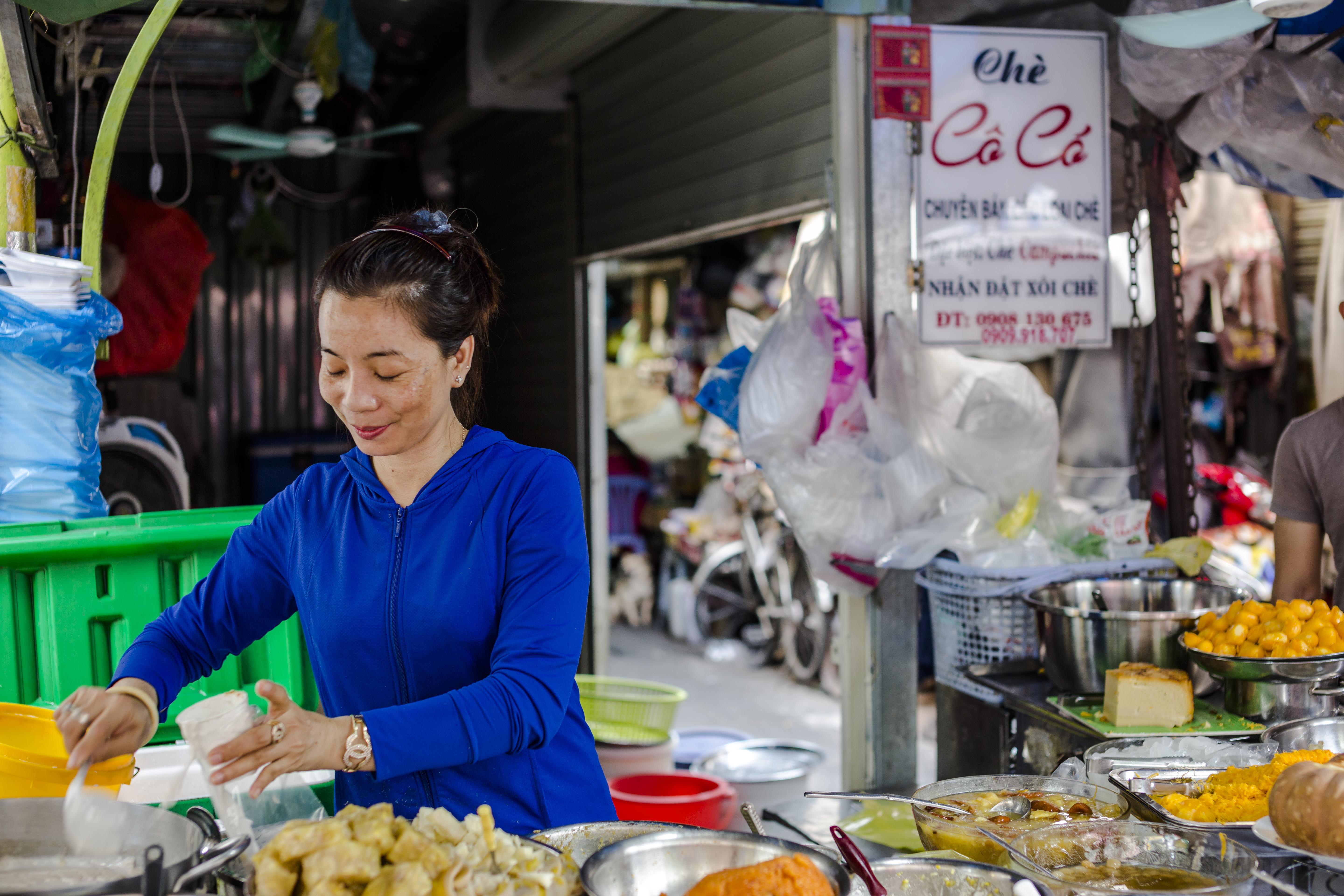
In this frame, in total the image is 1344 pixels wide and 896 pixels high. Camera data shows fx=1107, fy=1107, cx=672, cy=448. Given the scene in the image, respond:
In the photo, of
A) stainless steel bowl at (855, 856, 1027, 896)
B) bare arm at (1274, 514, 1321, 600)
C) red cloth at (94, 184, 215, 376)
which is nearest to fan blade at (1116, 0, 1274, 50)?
bare arm at (1274, 514, 1321, 600)

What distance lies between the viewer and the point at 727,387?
371cm

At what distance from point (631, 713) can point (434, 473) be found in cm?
276

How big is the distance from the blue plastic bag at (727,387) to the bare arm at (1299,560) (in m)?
1.64

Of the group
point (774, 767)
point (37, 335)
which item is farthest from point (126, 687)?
point (774, 767)

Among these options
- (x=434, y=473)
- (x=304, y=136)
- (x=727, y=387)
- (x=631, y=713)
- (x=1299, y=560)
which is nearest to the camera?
(x=434, y=473)

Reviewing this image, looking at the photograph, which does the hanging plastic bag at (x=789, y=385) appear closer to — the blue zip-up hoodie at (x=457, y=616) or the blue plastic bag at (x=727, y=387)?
the blue plastic bag at (x=727, y=387)

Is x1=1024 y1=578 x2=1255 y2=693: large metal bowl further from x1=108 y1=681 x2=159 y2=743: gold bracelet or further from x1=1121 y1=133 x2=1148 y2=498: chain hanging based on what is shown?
x1=108 y1=681 x2=159 y2=743: gold bracelet

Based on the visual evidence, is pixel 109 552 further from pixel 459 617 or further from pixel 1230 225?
pixel 1230 225

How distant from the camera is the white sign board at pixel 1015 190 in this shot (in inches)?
141

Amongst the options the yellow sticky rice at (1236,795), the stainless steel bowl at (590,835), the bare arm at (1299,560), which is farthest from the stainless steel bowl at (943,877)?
the bare arm at (1299,560)

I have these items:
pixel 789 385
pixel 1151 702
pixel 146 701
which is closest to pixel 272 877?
pixel 146 701

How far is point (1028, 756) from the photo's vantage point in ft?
9.34

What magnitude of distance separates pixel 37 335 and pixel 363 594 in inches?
50.9

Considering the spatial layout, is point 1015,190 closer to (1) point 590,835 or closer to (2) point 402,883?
(1) point 590,835
